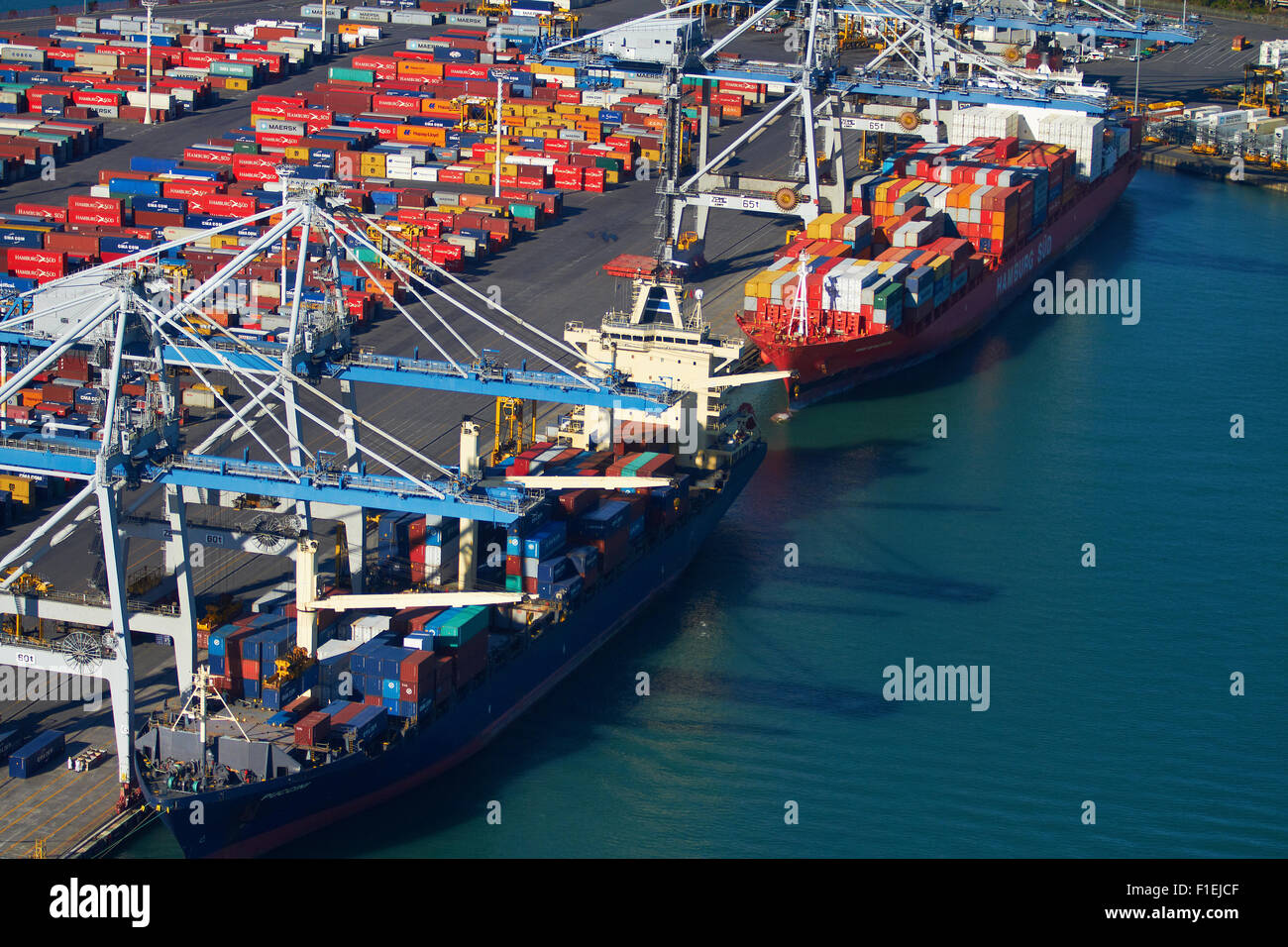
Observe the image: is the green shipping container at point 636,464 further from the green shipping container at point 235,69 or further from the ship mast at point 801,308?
the green shipping container at point 235,69

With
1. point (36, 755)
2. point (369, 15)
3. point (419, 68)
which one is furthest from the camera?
point (369, 15)

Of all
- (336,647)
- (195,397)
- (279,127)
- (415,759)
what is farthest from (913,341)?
(279,127)

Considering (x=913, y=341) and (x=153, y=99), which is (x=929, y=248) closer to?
(x=913, y=341)

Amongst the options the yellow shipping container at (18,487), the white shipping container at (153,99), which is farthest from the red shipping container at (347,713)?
the white shipping container at (153,99)

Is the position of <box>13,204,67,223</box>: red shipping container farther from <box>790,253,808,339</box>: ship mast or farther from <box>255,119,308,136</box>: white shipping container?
<box>790,253,808,339</box>: ship mast

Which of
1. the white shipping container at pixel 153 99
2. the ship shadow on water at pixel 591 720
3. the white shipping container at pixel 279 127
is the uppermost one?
the white shipping container at pixel 153 99

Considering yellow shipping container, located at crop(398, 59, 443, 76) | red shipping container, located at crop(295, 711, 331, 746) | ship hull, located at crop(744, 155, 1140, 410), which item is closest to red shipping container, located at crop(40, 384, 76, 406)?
ship hull, located at crop(744, 155, 1140, 410)

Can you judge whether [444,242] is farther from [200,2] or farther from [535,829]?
[200,2]
